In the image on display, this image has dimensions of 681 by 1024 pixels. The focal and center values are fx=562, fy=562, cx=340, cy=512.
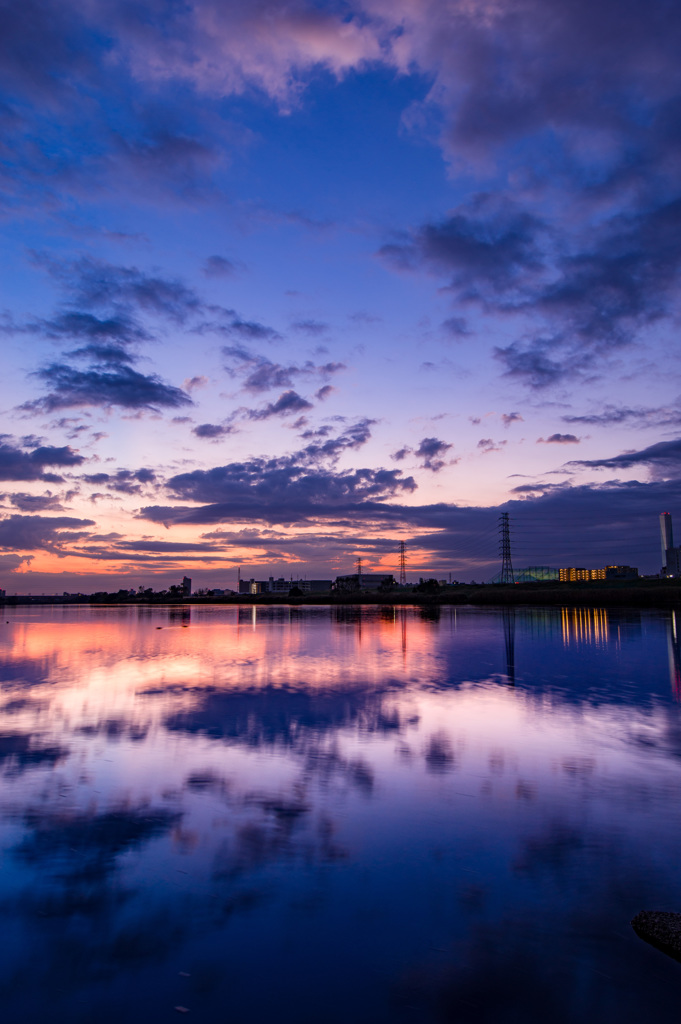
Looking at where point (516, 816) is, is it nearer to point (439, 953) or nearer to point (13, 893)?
point (439, 953)

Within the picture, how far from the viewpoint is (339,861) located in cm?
774

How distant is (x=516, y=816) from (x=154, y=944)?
590 cm

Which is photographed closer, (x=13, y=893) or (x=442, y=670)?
(x=13, y=893)

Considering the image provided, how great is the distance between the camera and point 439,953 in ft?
18.9

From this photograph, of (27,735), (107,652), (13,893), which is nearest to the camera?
(13,893)

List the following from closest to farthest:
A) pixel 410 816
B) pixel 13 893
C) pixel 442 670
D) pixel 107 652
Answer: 1. pixel 13 893
2. pixel 410 816
3. pixel 442 670
4. pixel 107 652

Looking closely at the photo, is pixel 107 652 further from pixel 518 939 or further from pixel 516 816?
pixel 518 939

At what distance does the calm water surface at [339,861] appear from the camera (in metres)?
5.23

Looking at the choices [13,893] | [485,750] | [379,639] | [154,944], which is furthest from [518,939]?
[379,639]

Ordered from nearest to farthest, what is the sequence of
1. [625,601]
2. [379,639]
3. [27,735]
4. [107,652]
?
[27,735]
[107,652]
[379,639]
[625,601]

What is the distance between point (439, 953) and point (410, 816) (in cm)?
349

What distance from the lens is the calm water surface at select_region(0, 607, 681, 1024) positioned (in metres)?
5.23

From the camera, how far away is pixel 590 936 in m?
5.95

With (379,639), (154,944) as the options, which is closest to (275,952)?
(154,944)
